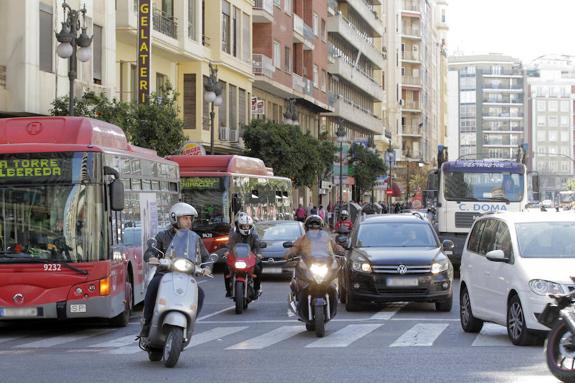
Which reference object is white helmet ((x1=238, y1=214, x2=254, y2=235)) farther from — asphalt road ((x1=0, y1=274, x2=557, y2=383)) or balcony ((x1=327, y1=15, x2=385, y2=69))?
balcony ((x1=327, y1=15, x2=385, y2=69))

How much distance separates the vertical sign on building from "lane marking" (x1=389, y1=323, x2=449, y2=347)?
22.5 m

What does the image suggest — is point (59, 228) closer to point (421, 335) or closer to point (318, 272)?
point (318, 272)

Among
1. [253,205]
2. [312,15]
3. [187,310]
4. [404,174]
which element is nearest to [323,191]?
[312,15]

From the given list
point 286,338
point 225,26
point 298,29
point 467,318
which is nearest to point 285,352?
point 286,338

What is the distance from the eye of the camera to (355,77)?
85.8 metres

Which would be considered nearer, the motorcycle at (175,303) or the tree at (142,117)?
the motorcycle at (175,303)

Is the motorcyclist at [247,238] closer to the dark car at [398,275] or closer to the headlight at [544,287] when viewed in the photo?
the dark car at [398,275]

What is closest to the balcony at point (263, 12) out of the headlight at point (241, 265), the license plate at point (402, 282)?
the headlight at point (241, 265)

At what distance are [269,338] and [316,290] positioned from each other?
2.96 feet

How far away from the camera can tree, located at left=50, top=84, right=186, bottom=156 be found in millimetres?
31578

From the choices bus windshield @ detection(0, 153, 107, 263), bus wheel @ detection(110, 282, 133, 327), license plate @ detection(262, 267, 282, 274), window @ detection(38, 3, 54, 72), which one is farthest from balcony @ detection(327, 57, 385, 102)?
bus windshield @ detection(0, 153, 107, 263)

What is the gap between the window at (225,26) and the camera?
163 feet

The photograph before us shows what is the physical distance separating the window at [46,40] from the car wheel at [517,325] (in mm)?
20961

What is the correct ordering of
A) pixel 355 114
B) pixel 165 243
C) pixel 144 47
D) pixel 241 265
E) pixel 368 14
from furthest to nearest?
pixel 368 14 < pixel 355 114 < pixel 144 47 < pixel 241 265 < pixel 165 243
